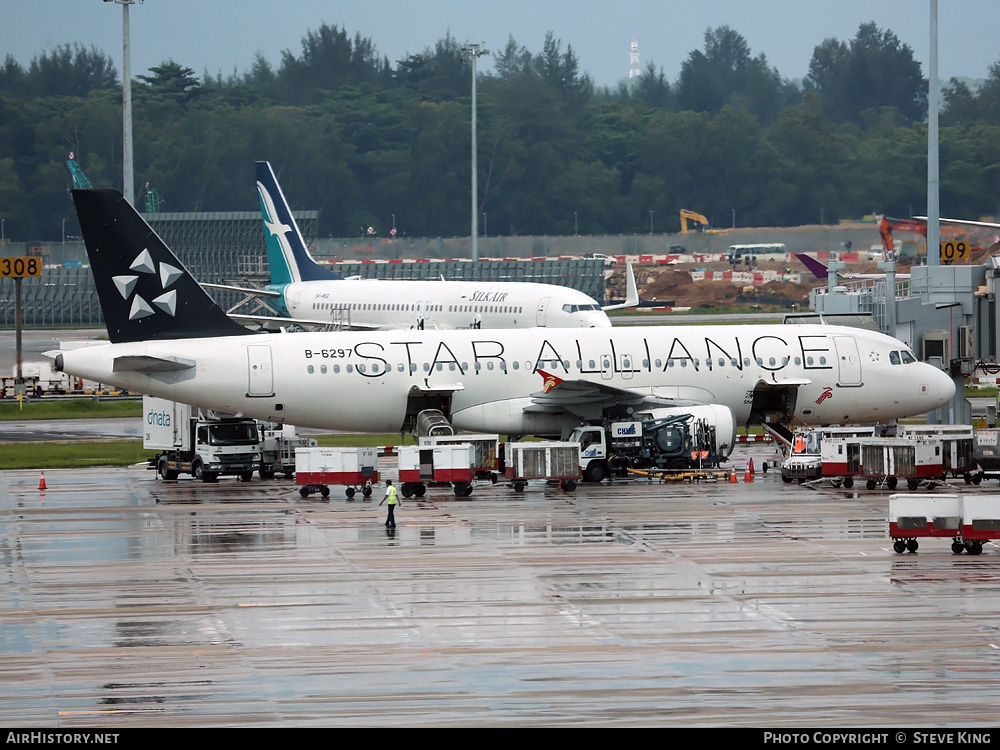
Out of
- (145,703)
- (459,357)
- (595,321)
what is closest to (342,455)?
(459,357)

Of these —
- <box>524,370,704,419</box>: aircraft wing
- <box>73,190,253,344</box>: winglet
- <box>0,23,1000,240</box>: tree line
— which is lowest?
<box>524,370,704,419</box>: aircraft wing

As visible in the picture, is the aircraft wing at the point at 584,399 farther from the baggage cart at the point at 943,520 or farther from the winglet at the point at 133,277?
the baggage cart at the point at 943,520

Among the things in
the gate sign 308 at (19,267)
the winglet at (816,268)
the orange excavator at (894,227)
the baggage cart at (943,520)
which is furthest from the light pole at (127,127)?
the winglet at (816,268)

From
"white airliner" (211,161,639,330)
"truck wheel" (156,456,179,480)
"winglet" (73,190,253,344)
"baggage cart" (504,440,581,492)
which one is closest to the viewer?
"baggage cart" (504,440,581,492)

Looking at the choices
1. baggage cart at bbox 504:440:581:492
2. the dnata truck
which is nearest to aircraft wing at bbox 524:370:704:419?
the dnata truck

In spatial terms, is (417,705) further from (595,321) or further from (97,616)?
(595,321)

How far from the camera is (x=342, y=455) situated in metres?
39.6

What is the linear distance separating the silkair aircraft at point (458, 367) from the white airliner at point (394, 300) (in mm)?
25776

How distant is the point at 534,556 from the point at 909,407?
2046 centimetres

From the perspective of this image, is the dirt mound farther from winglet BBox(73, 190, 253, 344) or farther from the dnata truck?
winglet BBox(73, 190, 253, 344)

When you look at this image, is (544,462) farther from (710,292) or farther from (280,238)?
(710,292)

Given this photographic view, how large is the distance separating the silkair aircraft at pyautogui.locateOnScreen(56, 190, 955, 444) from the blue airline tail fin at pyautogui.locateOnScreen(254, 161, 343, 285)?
143 feet

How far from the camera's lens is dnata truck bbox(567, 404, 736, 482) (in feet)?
137

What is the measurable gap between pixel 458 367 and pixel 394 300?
38.4 metres
